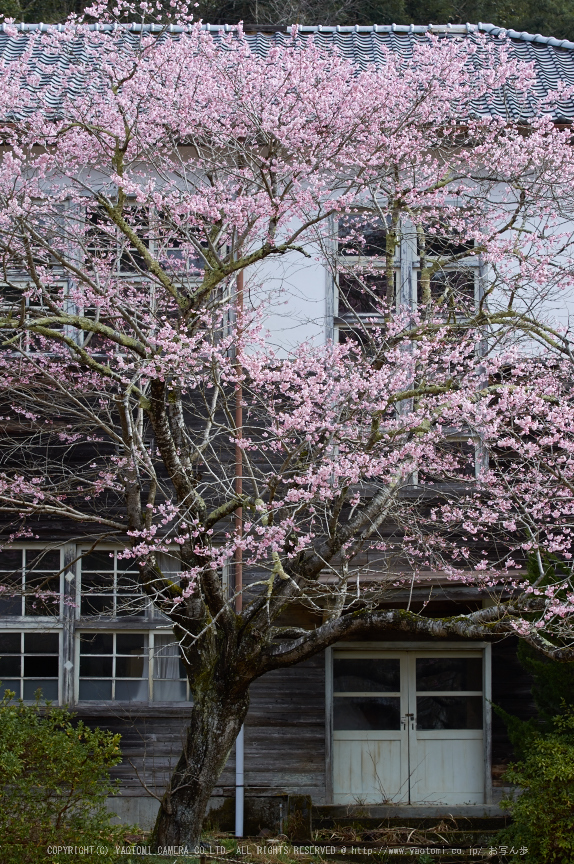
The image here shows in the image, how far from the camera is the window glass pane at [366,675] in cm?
978

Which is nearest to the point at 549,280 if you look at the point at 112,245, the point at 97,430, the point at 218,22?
the point at 112,245

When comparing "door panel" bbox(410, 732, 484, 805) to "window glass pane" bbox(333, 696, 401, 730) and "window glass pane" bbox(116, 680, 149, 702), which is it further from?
"window glass pane" bbox(116, 680, 149, 702)

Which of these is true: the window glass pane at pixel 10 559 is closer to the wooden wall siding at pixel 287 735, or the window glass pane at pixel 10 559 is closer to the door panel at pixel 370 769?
the wooden wall siding at pixel 287 735

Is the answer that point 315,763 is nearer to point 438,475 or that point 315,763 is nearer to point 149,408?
point 438,475

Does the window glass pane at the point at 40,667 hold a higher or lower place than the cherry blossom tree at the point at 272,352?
lower

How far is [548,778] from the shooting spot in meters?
6.91

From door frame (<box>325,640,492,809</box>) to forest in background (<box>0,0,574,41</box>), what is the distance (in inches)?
504

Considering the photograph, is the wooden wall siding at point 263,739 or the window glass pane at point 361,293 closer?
the wooden wall siding at point 263,739

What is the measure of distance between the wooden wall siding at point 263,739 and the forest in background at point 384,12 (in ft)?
44.0

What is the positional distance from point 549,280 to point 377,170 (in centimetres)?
188

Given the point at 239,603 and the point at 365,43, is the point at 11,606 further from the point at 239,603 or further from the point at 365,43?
the point at 365,43

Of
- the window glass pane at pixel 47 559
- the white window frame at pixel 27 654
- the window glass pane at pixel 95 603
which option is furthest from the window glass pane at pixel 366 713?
the window glass pane at pixel 47 559

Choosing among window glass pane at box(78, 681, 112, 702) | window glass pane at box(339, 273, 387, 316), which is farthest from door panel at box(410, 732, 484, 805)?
window glass pane at box(339, 273, 387, 316)

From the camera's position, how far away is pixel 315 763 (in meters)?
9.16
